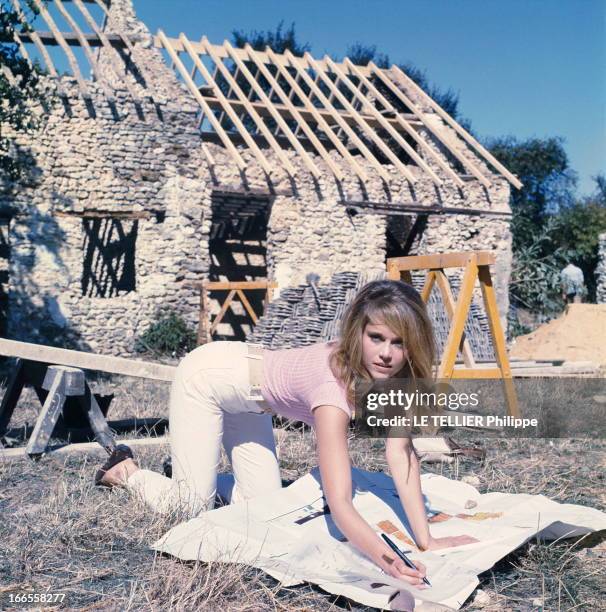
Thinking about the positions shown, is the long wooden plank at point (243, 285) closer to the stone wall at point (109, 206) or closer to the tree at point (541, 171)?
the stone wall at point (109, 206)

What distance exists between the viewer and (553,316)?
16.3m

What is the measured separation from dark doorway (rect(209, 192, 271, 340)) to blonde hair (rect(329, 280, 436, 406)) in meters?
11.0

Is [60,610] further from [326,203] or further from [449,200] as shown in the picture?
[449,200]

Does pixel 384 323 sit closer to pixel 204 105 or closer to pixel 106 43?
pixel 204 105

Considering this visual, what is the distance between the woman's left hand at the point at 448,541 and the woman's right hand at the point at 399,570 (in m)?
0.34

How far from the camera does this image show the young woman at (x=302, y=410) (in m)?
2.37

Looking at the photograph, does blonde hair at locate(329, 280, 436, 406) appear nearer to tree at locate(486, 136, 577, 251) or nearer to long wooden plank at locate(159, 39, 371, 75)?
long wooden plank at locate(159, 39, 371, 75)

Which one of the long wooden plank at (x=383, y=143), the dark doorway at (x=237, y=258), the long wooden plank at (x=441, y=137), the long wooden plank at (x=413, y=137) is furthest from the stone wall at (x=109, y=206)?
the long wooden plank at (x=441, y=137)

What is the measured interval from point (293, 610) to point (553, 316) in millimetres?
15242

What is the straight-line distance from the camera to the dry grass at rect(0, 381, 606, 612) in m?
2.27

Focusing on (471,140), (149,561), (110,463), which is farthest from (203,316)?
(149,561)

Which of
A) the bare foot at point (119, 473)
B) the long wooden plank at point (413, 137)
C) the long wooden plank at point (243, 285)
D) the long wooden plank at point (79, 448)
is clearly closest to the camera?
the bare foot at point (119, 473)

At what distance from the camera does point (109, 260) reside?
14.6m

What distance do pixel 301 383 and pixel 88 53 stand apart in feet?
32.6
